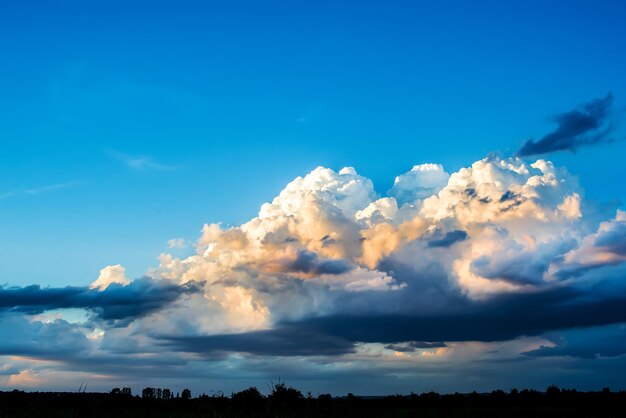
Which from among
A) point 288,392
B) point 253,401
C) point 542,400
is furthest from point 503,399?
point 288,392

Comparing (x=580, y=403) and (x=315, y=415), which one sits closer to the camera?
(x=315, y=415)

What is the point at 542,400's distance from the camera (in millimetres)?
165125

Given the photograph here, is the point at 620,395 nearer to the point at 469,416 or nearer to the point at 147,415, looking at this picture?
the point at 469,416

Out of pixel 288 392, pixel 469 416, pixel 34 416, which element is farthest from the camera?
pixel 288 392

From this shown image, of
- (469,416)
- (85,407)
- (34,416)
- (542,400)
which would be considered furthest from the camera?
(542,400)

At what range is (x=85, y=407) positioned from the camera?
1256 inches

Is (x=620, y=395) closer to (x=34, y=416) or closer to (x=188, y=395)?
(x=188, y=395)

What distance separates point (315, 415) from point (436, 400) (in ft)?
525

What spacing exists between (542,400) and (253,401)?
356 feet

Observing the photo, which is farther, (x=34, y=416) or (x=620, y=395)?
(x=620, y=395)

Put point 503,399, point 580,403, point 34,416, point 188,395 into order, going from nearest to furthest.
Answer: point 34,416
point 580,403
point 503,399
point 188,395

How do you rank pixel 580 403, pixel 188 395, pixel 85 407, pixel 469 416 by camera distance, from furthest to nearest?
pixel 188 395
pixel 580 403
pixel 469 416
pixel 85 407

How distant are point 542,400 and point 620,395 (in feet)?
73.9

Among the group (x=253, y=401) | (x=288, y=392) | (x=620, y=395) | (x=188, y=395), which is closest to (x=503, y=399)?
(x=620, y=395)
